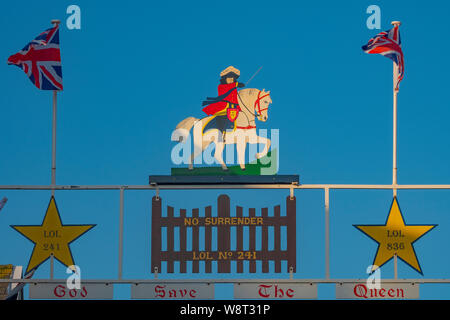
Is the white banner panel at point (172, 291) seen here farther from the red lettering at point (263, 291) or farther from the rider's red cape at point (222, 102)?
the rider's red cape at point (222, 102)

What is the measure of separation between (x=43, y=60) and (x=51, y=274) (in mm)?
5903

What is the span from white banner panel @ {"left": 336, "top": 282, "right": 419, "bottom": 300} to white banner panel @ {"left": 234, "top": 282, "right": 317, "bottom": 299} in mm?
845

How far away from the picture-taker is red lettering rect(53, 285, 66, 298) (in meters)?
26.7

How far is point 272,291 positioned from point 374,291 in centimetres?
262

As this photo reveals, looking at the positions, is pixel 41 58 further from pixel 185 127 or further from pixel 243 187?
pixel 243 187

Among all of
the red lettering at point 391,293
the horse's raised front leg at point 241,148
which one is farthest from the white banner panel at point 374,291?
the horse's raised front leg at point 241,148

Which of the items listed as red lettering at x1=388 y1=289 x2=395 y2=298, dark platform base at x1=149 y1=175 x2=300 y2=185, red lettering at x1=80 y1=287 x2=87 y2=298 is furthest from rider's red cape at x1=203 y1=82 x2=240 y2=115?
red lettering at x1=388 y1=289 x2=395 y2=298

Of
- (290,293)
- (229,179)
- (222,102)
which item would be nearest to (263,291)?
(290,293)

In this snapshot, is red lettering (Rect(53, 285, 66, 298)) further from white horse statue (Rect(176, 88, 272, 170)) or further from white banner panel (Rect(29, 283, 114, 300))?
white horse statue (Rect(176, 88, 272, 170))

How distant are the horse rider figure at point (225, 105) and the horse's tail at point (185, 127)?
0.40 metres

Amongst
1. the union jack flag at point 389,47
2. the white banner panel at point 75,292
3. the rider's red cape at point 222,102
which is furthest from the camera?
the union jack flag at point 389,47

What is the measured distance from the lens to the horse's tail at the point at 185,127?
27.0 meters
